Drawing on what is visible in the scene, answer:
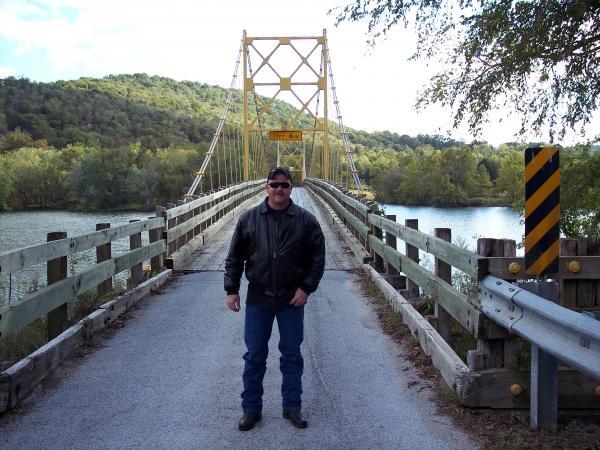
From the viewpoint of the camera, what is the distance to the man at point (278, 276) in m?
3.55

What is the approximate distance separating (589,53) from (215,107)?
86.0 meters

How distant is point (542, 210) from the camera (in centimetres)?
338

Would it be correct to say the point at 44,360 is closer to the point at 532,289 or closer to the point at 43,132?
the point at 532,289

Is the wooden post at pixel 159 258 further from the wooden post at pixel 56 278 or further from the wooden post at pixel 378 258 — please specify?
the wooden post at pixel 56 278

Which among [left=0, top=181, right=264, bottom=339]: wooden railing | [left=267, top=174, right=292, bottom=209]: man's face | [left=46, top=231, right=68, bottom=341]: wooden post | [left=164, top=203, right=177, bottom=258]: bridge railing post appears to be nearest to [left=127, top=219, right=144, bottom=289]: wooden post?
[left=0, top=181, right=264, bottom=339]: wooden railing

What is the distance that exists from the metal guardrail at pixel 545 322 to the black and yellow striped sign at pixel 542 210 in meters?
0.21

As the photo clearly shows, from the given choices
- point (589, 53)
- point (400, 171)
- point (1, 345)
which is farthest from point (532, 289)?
point (400, 171)

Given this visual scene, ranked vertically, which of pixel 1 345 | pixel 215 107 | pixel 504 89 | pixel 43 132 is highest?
→ pixel 215 107

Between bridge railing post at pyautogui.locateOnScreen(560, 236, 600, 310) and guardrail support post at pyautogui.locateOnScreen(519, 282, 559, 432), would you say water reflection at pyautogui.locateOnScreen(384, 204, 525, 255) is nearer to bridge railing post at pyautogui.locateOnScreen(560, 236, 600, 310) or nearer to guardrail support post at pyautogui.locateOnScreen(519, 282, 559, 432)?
bridge railing post at pyautogui.locateOnScreen(560, 236, 600, 310)

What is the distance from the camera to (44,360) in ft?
Answer: 13.8

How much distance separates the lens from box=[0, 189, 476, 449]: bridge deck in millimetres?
3321

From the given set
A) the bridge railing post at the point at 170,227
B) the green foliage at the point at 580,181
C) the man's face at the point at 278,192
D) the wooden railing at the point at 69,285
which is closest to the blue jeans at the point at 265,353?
the man's face at the point at 278,192

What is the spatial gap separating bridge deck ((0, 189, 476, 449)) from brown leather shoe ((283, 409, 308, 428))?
4 cm

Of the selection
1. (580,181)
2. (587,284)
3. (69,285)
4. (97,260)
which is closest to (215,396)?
(69,285)
